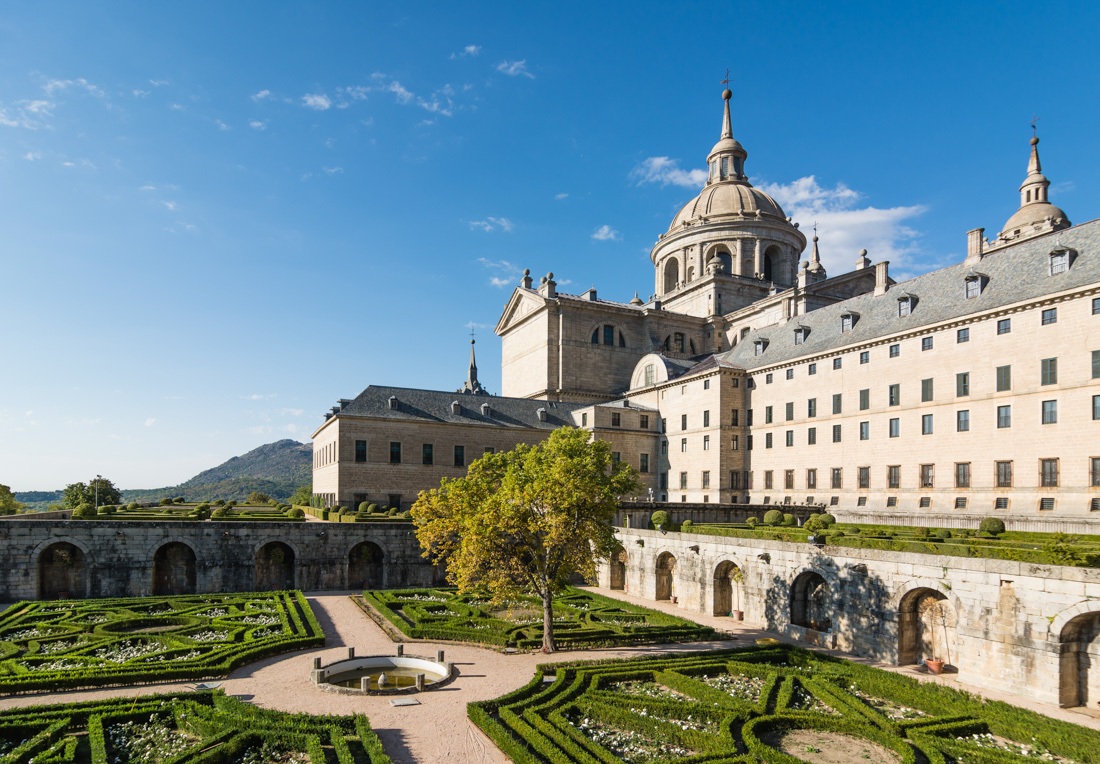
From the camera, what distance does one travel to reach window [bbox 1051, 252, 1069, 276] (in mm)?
35500

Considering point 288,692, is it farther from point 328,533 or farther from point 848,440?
point 848,440

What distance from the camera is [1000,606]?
2097cm

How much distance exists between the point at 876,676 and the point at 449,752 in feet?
45.1

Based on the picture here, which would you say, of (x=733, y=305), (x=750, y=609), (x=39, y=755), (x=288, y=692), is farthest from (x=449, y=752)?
(x=733, y=305)

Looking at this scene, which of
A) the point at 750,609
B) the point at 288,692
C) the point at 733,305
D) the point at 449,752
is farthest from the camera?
the point at 733,305

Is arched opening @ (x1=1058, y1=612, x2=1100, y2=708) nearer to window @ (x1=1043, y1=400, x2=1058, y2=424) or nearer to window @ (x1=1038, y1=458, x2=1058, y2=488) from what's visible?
window @ (x1=1038, y1=458, x2=1058, y2=488)

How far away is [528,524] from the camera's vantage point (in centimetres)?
2464

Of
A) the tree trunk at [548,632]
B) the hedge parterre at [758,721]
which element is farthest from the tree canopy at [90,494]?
the hedge parterre at [758,721]

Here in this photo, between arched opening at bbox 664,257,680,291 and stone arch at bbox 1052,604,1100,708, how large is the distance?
6349cm

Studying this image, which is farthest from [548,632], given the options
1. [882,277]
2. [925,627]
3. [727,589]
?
[882,277]

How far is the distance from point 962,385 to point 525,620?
1105 inches

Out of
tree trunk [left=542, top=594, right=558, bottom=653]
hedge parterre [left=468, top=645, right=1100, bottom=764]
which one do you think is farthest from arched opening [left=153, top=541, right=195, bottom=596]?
hedge parterre [left=468, top=645, right=1100, bottom=764]

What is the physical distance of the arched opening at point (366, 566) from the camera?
40000mm

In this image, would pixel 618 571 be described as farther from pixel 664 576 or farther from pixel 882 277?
pixel 882 277
